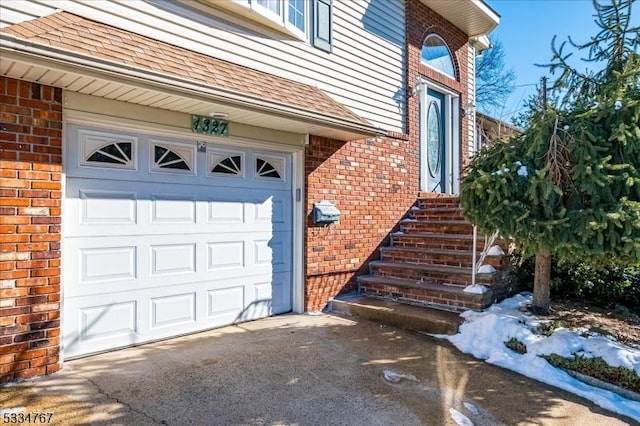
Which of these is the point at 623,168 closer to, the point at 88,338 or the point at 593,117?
the point at 593,117

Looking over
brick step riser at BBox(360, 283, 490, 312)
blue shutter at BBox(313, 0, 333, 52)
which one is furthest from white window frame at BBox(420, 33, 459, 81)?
brick step riser at BBox(360, 283, 490, 312)

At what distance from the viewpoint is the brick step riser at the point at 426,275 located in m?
5.69

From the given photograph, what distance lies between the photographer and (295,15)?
5.73 m

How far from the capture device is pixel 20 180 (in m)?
3.45

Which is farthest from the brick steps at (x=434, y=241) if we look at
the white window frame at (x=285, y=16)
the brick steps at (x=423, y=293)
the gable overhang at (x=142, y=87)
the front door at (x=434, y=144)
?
the white window frame at (x=285, y=16)

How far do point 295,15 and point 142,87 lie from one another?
2918mm

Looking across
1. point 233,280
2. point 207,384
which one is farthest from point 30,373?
point 233,280

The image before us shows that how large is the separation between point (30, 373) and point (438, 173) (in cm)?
758

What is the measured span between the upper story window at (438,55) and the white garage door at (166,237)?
14.4 ft

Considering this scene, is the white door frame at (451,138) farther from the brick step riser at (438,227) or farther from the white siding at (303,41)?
the brick step riser at (438,227)

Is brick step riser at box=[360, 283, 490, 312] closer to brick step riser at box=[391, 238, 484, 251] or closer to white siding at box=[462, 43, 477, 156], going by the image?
brick step riser at box=[391, 238, 484, 251]

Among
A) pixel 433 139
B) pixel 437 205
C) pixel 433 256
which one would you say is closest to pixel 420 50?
pixel 433 139

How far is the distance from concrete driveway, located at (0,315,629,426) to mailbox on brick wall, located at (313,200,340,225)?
69.8 inches

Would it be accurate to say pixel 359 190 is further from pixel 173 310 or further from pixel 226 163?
pixel 173 310
